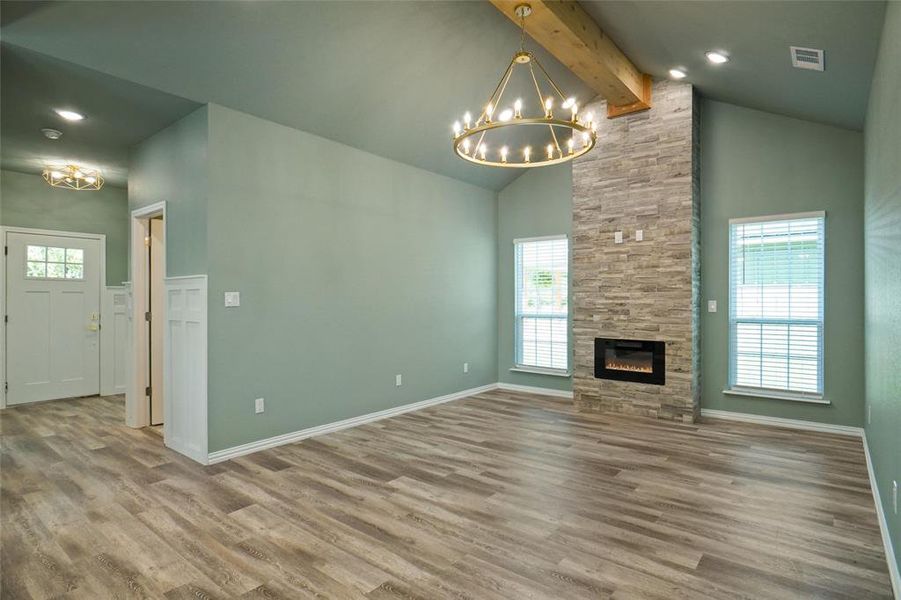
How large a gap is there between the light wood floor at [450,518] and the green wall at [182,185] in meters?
1.76

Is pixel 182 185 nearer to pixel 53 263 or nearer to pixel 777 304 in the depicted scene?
pixel 53 263

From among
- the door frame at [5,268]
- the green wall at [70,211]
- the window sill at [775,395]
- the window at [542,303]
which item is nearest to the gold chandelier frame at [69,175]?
the green wall at [70,211]

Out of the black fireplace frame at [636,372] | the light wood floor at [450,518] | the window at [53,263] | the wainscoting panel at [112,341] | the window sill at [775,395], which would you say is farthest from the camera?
the wainscoting panel at [112,341]

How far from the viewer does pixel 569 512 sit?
3199 millimetres

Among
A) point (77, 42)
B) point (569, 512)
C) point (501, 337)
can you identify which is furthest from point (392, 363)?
point (77, 42)

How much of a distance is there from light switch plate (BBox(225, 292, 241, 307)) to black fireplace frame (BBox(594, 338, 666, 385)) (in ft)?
12.9

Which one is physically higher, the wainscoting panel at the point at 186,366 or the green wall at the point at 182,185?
the green wall at the point at 182,185

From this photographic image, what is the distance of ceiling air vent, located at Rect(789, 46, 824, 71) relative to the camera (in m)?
3.60

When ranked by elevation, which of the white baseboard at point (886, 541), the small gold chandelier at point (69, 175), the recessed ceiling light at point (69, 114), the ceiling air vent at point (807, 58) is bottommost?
the white baseboard at point (886, 541)

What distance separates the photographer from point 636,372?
18.7 feet

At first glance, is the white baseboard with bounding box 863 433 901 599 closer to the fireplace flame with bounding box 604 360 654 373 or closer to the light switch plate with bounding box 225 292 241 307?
the fireplace flame with bounding box 604 360 654 373

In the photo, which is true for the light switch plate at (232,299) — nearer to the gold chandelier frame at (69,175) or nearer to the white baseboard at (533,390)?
the gold chandelier frame at (69,175)

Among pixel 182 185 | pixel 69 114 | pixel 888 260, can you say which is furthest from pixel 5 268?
pixel 888 260

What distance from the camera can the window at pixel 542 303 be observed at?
22.6 ft
